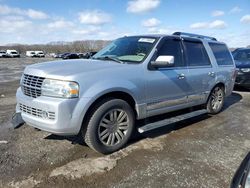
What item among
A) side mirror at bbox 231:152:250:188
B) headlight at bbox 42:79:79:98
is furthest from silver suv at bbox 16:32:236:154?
side mirror at bbox 231:152:250:188

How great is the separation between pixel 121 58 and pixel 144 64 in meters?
0.47

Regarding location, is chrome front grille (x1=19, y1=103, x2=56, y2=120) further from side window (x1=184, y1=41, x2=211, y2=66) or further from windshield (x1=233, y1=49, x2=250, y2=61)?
windshield (x1=233, y1=49, x2=250, y2=61)

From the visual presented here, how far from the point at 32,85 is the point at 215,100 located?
4.42 metres

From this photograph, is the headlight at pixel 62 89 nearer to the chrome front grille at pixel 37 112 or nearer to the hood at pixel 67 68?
the hood at pixel 67 68

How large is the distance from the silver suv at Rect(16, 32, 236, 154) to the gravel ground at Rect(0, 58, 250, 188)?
0.40 m

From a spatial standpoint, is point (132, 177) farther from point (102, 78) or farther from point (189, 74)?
point (189, 74)

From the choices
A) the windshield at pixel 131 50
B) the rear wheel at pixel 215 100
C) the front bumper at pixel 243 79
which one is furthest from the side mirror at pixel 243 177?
the front bumper at pixel 243 79

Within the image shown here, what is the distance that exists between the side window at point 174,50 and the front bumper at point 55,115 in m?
2.08

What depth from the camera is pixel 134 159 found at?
3.86m

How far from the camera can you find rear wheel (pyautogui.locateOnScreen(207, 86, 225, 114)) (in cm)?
625

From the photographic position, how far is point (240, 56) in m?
11.2

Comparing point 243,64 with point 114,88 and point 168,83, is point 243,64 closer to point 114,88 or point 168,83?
point 168,83

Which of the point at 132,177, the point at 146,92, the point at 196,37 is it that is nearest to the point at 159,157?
the point at 132,177

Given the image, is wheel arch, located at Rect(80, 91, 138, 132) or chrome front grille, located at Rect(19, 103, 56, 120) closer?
chrome front grille, located at Rect(19, 103, 56, 120)
